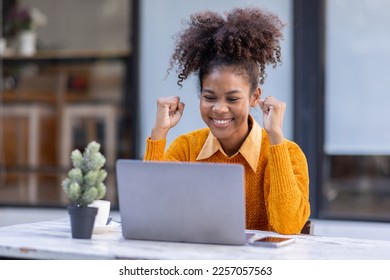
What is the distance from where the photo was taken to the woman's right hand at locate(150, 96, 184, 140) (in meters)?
2.26

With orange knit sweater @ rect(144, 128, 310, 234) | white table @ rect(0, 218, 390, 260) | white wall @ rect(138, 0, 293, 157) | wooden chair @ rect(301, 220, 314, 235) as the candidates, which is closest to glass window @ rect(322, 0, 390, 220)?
white wall @ rect(138, 0, 293, 157)

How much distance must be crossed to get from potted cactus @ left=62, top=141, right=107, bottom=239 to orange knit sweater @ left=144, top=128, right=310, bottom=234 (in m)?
0.46

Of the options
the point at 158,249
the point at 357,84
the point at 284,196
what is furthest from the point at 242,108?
the point at 357,84

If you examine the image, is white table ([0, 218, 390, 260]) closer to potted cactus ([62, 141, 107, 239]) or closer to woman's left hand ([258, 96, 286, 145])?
potted cactus ([62, 141, 107, 239])

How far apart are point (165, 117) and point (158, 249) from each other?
0.72 meters

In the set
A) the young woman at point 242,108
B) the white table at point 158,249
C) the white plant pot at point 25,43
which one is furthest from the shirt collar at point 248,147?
the white plant pot at point 25,43

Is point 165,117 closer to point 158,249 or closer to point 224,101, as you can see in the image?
point 224,101

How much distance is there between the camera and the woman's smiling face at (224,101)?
85.9 inches

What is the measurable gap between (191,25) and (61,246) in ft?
3.11

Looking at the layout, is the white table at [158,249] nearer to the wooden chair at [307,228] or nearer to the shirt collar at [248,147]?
the wooden chair at [307,228]

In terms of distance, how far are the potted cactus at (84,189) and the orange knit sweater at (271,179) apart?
462 millimetres

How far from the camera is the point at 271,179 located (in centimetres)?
209

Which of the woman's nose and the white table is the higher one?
the woman's nose
